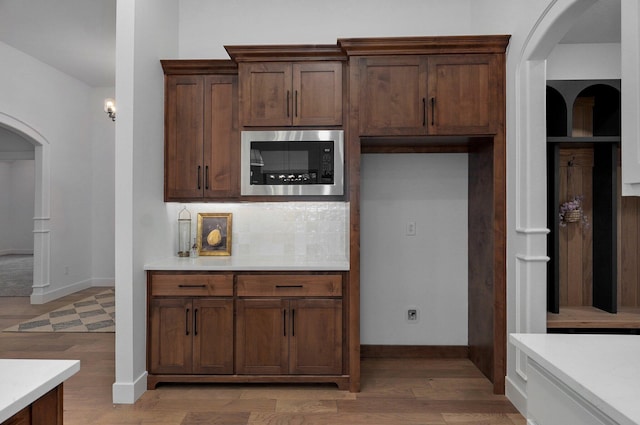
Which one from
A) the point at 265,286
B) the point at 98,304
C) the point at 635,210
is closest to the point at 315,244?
the point at 265,286

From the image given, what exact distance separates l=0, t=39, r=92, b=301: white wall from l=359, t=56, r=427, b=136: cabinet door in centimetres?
470

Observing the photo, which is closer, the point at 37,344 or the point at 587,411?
the point at 587,411

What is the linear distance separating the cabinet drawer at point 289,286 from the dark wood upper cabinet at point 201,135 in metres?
0.78

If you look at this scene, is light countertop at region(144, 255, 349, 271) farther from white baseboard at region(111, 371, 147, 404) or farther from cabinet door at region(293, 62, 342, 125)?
cabinet door at region(293, 62, 342, 125)

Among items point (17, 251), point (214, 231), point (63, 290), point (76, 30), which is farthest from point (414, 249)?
point (17, 251)

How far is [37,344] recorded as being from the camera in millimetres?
4031

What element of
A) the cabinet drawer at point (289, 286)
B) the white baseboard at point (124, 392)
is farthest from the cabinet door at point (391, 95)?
the white baseboard at point (124, 392)

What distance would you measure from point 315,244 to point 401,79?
1.54 meters

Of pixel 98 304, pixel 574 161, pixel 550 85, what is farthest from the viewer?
pixel 98 304

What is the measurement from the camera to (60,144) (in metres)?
6.08

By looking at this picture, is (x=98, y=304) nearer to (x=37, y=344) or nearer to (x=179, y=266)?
(x=37, y=344)

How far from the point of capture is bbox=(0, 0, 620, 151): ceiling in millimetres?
3072

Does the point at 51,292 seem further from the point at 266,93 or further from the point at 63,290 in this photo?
the point at 266,93

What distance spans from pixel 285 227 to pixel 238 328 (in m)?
1.01
